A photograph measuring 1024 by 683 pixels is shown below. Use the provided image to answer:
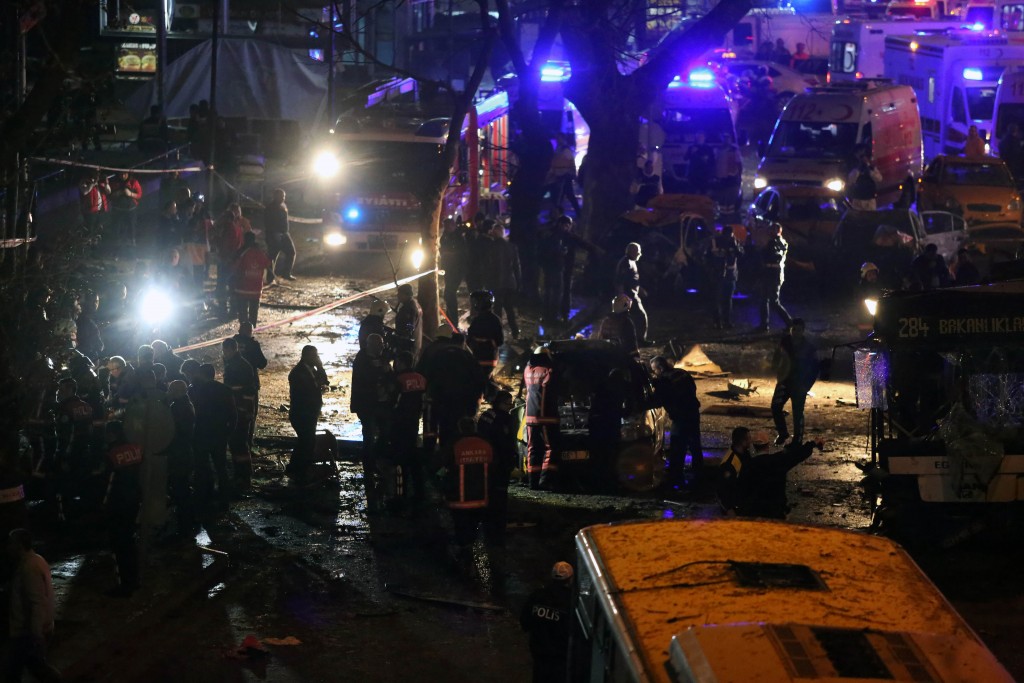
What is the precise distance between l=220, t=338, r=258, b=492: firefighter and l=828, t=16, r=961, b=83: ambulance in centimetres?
3334

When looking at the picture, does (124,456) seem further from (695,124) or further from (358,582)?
(695,124)

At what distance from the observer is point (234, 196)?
28812mm

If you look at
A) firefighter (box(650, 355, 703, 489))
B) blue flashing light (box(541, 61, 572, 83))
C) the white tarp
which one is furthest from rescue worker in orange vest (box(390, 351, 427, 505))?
A: blue flashing light (box(541, 61, 572, 83))

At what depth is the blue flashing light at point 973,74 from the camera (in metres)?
33.4

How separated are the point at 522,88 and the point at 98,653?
16729 millimetres

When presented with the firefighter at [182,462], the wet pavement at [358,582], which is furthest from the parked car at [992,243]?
the firefighter at [182,462]

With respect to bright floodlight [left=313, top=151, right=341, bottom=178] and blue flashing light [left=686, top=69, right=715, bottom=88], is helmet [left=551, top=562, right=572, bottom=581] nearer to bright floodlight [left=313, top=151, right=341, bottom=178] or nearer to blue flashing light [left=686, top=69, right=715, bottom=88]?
bright floodlight [left=313, top=151, right=341, bottom=178]

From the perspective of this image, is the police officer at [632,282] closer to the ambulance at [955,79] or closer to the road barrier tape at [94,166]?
the road barrier tape at [94,166]

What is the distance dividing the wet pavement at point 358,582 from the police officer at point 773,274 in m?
6.36

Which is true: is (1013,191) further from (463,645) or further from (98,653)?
(98,653)

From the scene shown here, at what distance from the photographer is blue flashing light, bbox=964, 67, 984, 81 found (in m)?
33.4

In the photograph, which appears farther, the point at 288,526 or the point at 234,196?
the point at 234,196

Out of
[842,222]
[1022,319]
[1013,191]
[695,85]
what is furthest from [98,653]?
[695,85]

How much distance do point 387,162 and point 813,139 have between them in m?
10.3
